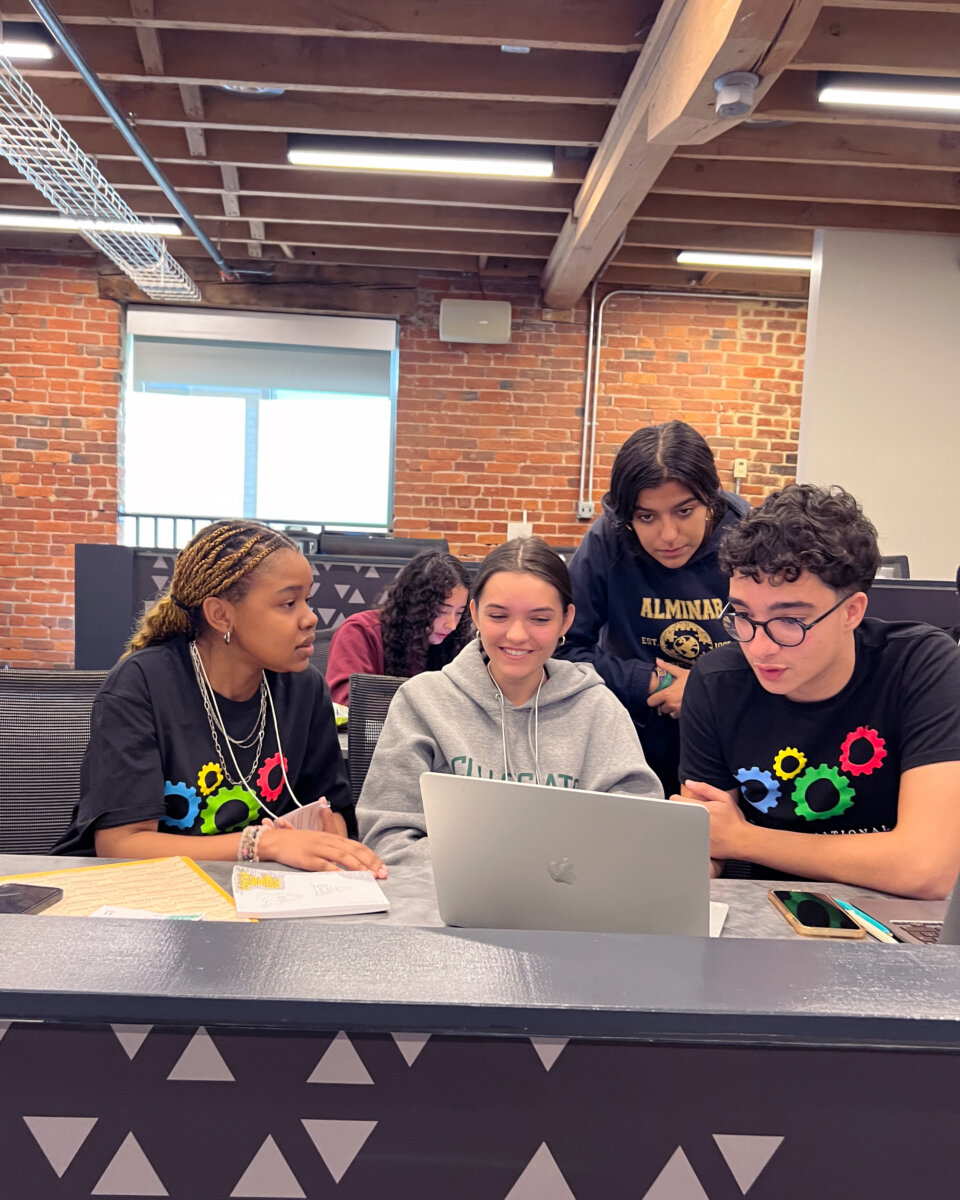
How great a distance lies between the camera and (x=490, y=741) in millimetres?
1711

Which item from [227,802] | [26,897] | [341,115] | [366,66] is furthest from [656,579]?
[341,115]

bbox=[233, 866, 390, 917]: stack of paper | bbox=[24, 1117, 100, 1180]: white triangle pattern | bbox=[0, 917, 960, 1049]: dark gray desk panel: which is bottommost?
bbox=[233, 866, 390, 917]: stack of paper

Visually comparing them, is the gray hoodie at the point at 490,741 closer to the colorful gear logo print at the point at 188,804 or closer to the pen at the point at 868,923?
the colorful gear logo print at the point at 188,804

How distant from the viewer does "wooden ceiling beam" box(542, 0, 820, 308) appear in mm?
2672

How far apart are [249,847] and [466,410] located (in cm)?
593

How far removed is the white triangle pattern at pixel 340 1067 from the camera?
0.56 m

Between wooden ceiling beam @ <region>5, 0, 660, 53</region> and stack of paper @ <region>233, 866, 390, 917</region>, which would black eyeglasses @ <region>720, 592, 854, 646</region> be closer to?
stack of paper @ <region>233, 866, 390, 917</region>

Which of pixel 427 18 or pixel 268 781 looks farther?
pixel 427 18

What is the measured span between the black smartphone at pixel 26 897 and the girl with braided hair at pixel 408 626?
1681 millimetres

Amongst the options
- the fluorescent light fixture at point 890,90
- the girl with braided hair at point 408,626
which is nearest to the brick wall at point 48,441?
the girl with braided hair at point 408,626

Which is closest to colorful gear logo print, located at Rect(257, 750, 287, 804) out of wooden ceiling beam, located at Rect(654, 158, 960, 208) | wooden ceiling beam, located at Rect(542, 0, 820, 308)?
wooden ceiling beam, located at Rect(542, 0, 820, 308)

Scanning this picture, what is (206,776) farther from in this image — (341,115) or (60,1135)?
(341,115)

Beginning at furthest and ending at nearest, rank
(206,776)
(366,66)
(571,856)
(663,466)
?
1. (366,66)
2. (663,466)
3. (206,776)
4. (571,856)

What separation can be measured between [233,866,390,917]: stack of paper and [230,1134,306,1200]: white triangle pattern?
1.90 ft
